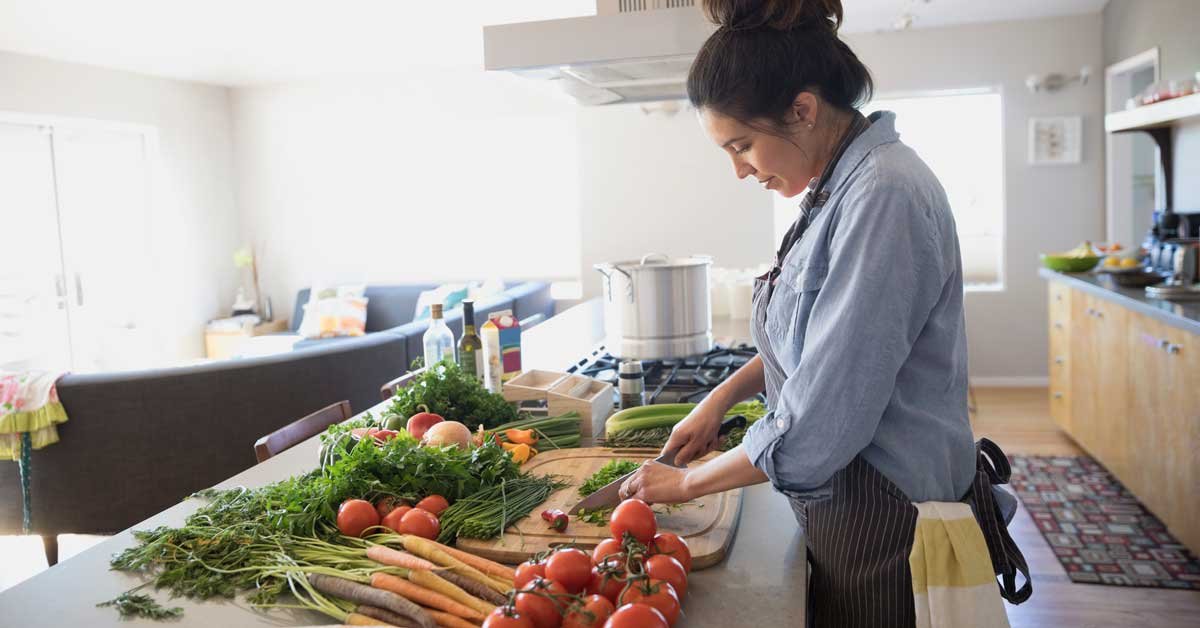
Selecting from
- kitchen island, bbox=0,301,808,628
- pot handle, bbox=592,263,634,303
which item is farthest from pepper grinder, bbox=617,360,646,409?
kitchen island, bbox=0,301,808,628

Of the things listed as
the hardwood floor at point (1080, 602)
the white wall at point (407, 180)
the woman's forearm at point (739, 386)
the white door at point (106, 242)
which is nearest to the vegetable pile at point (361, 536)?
the woman's forearm at point (739, 386)

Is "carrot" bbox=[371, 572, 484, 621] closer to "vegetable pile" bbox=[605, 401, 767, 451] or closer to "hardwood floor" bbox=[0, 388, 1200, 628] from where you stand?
"vegetable pile" bbox=[605, 401, 767, 451]

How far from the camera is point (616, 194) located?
6.97 metres

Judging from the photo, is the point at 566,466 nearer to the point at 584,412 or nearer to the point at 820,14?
the point at 584,412

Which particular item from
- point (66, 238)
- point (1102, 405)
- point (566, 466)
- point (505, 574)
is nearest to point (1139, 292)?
point (1102, 405)

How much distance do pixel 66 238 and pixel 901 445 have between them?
264 inches

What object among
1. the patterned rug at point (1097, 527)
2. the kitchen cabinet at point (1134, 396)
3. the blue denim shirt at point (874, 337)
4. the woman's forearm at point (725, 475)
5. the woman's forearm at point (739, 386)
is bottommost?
the patterned rug at point (1097, 527)

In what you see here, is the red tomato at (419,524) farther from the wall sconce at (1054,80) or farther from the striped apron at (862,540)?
the wall sconce at (1054,80)

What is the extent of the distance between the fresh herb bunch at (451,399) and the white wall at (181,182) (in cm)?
554

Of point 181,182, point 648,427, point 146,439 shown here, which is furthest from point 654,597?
point 181,182

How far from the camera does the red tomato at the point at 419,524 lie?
1.38 meters

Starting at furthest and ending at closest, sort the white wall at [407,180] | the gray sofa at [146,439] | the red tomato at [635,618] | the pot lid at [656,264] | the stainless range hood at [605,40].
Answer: the white wall at [407,180]
the gray sofa at [146,439]
the pot lid at [656,264]
the stainless range hood at [605,40]
the red tomato at [635,618]

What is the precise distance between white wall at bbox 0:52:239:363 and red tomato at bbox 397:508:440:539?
6145mm

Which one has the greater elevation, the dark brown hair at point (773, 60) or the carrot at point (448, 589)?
the dark brown hair at point (773, 60)
